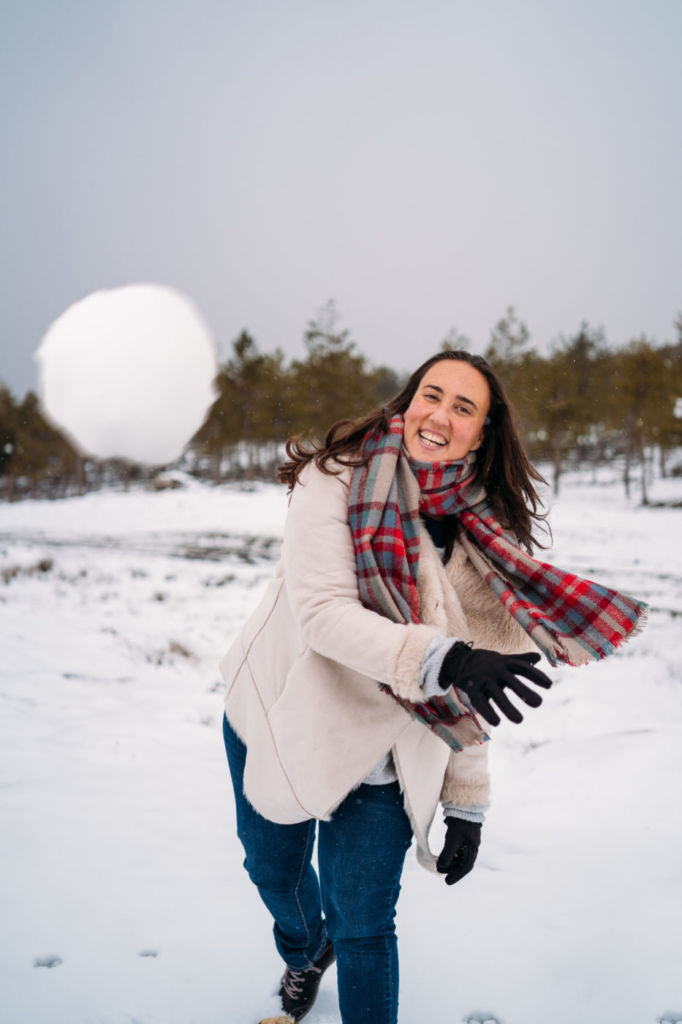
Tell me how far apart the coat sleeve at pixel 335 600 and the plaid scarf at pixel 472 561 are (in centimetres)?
5

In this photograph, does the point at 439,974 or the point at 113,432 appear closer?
the point at 439,974

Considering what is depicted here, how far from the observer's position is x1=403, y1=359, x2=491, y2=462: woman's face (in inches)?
69.2

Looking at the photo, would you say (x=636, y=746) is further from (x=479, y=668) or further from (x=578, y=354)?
(x=578, y=354)

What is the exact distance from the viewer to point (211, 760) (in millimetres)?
3795

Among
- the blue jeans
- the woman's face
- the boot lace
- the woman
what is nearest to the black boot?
the boot lace

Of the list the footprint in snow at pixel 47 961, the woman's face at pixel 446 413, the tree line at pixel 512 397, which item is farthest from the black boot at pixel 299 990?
the tree line at pixel 512 397

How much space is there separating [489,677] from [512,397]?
23.3 m

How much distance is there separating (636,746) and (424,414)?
3189 mm

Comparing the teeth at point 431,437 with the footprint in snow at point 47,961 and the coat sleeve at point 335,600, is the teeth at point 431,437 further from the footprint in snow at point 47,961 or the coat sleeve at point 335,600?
the footprint in snow at point 47,961

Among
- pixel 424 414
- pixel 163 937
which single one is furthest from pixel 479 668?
pixel 163 937

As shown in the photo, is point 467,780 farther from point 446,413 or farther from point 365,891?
point 446,413

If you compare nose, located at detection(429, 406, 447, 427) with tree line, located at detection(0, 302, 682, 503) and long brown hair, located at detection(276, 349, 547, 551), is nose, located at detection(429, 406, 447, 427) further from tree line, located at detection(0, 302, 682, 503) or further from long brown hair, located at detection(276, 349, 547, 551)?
tree line, located at detection(0, 302, 682, 503)

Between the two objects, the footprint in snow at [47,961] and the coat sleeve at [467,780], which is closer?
the coat sleeve at [467,780]

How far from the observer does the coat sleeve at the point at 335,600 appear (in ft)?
4.32
